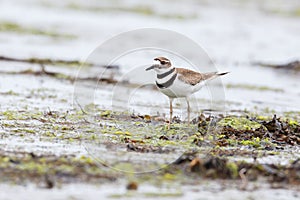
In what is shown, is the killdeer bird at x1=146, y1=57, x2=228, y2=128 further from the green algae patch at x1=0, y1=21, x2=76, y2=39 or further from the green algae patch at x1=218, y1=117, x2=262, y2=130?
the green algae patch at x1=0, y1=21, x2=76, y2=39

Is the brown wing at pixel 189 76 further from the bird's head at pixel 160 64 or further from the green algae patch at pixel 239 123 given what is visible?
the green algae patch at pixel 239 123

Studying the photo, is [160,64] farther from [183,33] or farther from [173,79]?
[183,33]

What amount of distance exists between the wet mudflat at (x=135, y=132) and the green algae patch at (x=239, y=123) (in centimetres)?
2

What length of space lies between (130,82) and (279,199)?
8.59 meters

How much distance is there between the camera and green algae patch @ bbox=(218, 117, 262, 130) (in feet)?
36.2

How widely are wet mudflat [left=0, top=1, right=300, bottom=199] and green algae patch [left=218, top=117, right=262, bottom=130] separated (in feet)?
0.06

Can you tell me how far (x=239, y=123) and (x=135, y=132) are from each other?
1.99m

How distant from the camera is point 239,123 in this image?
37.5ft

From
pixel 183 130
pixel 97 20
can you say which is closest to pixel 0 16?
pixel 97 20

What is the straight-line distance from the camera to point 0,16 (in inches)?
1016

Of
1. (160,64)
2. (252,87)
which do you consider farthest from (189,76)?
(252,87)

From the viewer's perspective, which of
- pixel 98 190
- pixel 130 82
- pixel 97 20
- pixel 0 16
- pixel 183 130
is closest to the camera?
pixel 98 190

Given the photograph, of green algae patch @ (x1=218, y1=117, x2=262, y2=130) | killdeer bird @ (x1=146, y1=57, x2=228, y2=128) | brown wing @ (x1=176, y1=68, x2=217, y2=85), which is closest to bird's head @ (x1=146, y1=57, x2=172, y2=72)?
killdeer bird @ (x1=146, y1=57, x2=228, y2=128)

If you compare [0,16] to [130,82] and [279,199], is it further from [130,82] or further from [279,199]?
[279,199]
